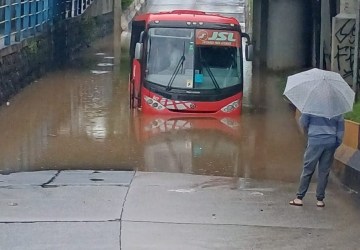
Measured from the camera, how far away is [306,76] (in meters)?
10.1

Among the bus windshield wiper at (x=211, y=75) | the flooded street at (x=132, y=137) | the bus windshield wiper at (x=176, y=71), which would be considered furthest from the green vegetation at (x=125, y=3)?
the bus windshield wiper at (x=211, y=75)

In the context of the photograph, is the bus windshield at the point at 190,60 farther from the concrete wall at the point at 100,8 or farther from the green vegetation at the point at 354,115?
the concrete wall at the point at 100,8

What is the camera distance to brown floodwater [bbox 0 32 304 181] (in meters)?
14.0

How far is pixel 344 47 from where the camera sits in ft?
58.9

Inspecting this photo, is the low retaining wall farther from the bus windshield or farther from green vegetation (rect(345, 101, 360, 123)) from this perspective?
green vegetation (rect(345, 101, 360, 123))

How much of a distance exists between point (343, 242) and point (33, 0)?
2047 centimetres

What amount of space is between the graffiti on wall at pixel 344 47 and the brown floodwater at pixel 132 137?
1.61 meters

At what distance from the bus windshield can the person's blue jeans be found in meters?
9.49

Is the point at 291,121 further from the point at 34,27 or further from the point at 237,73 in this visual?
the point at 34,27

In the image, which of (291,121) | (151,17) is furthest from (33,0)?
(291,121)

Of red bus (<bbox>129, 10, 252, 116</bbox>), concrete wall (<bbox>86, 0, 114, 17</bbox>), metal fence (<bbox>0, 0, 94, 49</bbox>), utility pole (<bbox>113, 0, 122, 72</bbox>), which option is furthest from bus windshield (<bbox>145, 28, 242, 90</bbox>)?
concrete wall (<bbox>86, 0, 114, 17</bbox>)

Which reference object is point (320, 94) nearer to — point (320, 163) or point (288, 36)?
point (320, 163)

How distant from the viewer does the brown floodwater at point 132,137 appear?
14.0 meters

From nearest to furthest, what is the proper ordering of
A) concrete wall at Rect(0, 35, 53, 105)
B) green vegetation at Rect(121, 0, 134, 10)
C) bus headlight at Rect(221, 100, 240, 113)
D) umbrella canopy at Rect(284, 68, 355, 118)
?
umbrella canopy at Rect(284, 68, 355, 118)
bus headlight at Rect(221, 100, 240, 113)
concrete wall at Rect(0, 35, 53, 105)
green vegetation at Rect(121, 0, 134, 10)
